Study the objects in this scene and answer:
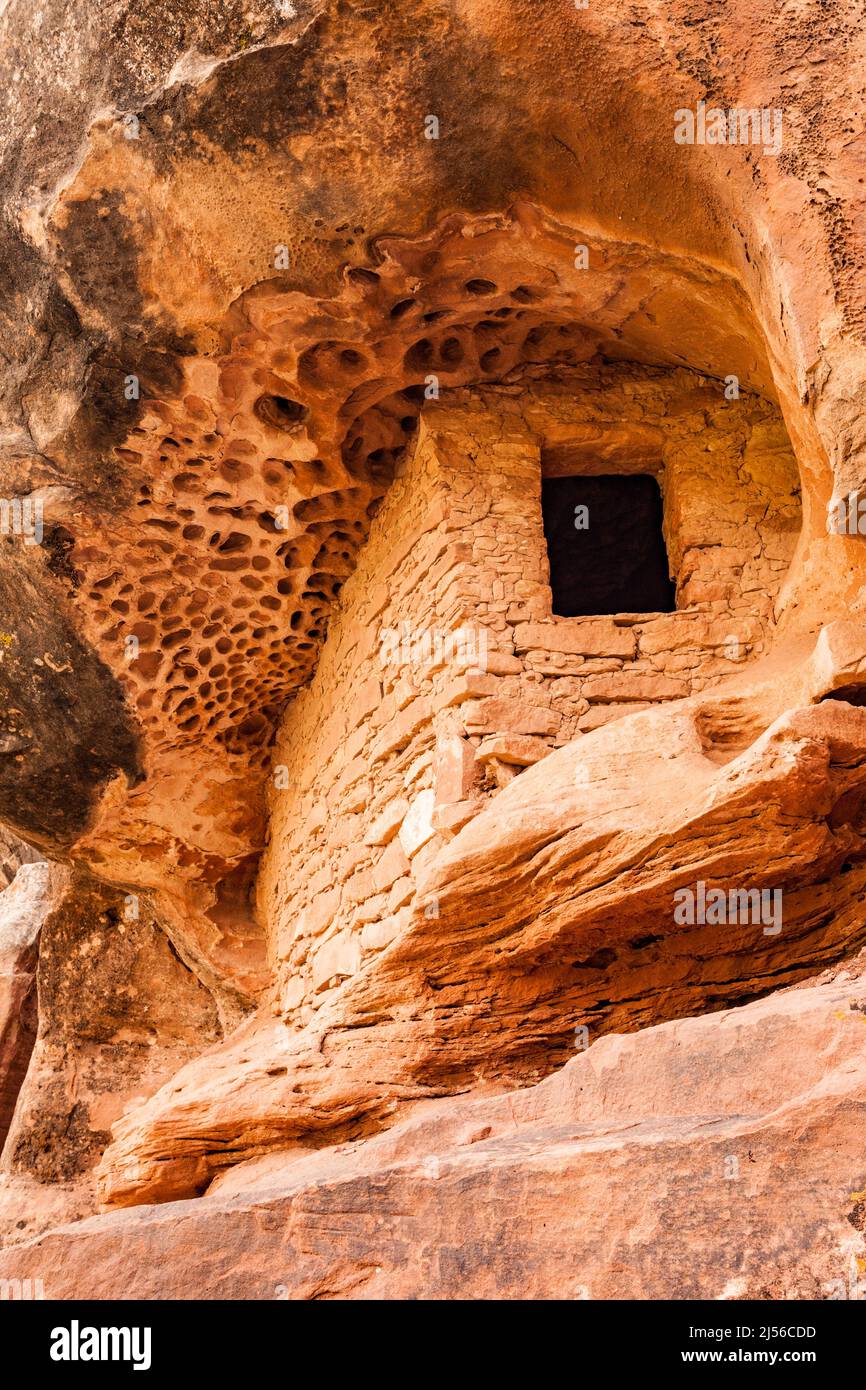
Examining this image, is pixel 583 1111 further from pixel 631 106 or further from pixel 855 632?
pixel 631 106

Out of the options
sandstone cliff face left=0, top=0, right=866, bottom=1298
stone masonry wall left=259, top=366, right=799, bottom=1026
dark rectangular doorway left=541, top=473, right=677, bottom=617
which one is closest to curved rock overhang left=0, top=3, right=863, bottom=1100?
sandstone cliff face left=0, top=0, right=866, bottom=1298

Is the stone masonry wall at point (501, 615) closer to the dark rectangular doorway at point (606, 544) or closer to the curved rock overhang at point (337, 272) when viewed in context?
the curved rock overhang at point (337, 272)

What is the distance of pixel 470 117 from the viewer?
4.84 meters

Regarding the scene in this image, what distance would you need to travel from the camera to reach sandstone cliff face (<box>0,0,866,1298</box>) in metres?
3.46

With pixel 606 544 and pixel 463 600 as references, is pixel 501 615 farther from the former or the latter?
pixel 606 544

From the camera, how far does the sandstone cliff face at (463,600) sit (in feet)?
11.4

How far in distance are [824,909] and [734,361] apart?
112 inches

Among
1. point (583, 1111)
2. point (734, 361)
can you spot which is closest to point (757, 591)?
point (734, 361)

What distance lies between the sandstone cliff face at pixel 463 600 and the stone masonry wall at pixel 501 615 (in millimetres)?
21

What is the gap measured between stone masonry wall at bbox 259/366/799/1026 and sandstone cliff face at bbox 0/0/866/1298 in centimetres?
2

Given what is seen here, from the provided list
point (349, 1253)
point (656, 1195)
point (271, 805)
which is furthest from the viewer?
point (271, 805)

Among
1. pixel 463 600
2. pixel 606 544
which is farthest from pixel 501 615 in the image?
pixel 606 544

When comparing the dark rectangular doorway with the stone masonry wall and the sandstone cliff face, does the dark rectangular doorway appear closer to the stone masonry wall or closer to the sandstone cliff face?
the sandstone cliff face

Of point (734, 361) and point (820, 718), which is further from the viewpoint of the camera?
point (734, 361)
